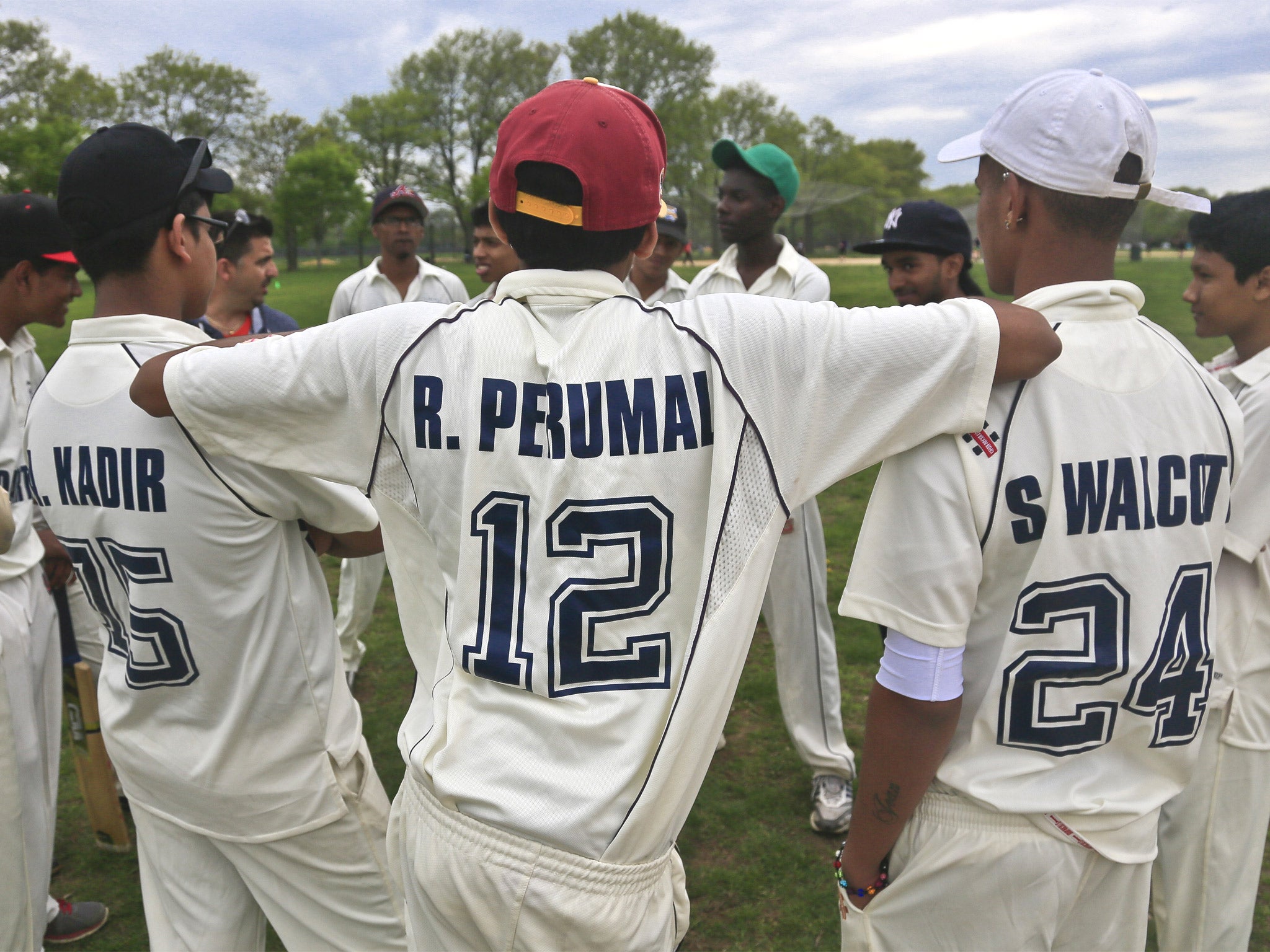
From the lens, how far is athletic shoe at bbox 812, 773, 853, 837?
154 inches

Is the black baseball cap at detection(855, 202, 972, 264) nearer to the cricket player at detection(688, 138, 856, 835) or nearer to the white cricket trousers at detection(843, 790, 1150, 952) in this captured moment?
the cricket player at detection(688, 138, 856, 835)

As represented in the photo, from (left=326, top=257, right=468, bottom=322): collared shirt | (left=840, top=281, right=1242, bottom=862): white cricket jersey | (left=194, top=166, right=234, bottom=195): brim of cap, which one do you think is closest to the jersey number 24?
(left=840, top=281, right=1242, bottom=862): white cricket jersey

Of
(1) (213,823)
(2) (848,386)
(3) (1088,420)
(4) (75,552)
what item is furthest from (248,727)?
(3) (1088,420)

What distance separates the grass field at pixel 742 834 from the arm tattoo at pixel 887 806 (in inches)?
71.2

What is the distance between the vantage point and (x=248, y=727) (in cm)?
229

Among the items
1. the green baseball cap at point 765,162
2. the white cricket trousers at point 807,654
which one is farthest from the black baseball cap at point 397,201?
the white cricket trousers at point 807,654

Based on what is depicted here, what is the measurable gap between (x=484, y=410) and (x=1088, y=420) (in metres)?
1.13

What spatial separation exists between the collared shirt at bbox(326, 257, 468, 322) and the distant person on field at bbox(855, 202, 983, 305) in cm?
326

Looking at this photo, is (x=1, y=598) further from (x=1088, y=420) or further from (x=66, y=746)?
(x=1088, y=420)

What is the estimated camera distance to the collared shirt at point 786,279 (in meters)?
4.42

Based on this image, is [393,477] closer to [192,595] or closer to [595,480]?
[595,480]

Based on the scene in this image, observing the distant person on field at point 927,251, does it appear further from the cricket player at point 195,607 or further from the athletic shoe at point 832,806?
the cricket player at point 195,607

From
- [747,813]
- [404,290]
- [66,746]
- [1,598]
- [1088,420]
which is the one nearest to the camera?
[1088,420]

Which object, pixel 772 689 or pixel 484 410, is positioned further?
pixel 772 689
